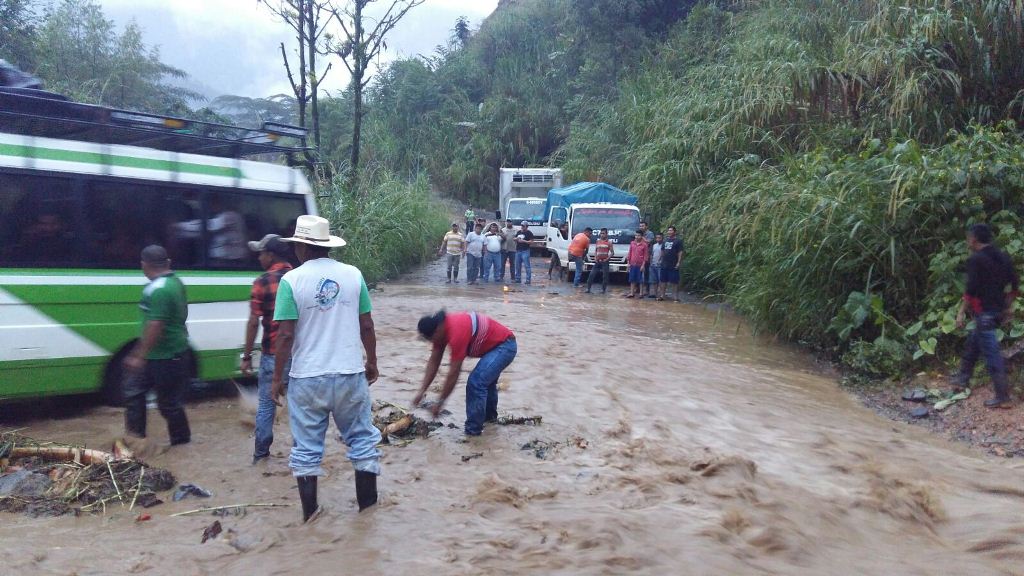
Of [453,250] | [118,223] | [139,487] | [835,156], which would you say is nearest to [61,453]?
[139,487]

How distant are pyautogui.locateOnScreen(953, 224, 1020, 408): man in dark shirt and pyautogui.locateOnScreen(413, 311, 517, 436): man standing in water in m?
4.35

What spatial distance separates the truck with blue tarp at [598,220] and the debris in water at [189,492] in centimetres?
1528

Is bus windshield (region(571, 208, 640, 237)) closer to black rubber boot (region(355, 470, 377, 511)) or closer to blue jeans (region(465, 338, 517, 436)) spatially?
blue jeans (region(465, 338, 517, 436))

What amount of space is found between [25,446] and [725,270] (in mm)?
12333

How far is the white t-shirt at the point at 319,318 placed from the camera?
15.4 feet

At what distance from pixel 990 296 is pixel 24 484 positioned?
7.82 meters

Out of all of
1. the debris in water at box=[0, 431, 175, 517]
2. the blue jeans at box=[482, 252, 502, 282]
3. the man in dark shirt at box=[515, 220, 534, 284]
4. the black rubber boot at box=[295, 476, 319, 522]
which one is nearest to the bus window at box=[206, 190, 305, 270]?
the debris in water at box=[0, 431, 175, 517]

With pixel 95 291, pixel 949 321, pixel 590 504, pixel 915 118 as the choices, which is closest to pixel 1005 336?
pixel 949 321

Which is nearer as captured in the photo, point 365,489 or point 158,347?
point 365,489

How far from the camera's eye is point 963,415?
8234 millimetres

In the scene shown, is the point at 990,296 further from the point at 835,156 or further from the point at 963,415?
the point at 835,156

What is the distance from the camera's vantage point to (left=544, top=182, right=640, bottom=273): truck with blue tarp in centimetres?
2091

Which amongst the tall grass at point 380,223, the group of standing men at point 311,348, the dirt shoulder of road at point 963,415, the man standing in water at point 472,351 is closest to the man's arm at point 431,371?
the man standing in water at point 472,351

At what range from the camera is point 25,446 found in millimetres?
5973
